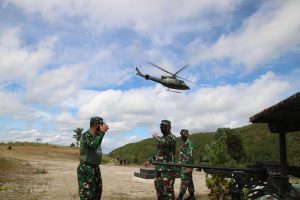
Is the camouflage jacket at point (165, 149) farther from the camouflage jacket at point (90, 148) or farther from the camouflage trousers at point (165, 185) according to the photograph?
the camouflage jacket at point (90, 148)

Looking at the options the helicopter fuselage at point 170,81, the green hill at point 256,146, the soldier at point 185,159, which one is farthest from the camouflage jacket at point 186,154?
the helicopter fuselage at point 170,81

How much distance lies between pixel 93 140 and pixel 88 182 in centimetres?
80

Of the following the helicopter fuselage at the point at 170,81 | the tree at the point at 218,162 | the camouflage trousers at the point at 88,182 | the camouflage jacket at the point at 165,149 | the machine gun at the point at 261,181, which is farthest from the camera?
the helicopter fuselage at the point at 170,81

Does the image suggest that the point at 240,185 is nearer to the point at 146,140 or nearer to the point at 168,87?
the point at 168,87

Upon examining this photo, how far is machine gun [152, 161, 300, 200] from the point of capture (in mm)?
6559

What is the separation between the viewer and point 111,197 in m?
13.3

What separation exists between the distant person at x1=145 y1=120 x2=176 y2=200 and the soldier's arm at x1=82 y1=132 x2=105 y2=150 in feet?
6.29

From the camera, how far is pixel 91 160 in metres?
7.84

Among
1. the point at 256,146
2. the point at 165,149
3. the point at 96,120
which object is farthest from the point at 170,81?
the point at 96,120

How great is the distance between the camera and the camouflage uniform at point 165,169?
9438 mm

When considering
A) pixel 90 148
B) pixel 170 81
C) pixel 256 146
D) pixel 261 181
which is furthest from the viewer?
pixel 170 81

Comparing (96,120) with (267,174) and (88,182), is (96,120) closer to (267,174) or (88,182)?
(88,182)

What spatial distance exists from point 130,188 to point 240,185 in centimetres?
950

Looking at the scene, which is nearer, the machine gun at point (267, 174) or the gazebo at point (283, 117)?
the machine gun at point (267, 174)
